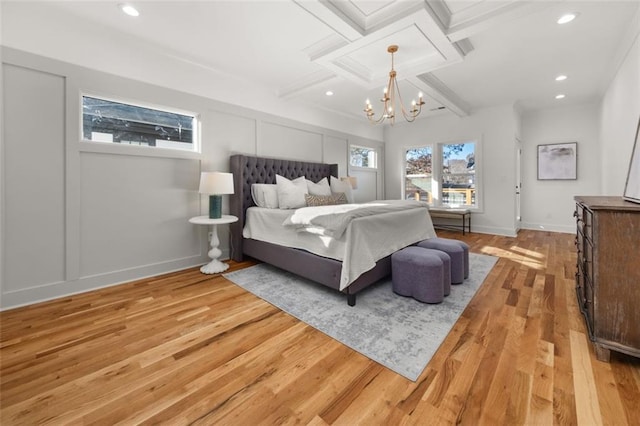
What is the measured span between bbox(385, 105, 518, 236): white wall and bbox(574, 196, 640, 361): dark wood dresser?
168 inches

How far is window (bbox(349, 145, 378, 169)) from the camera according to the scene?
6.18m

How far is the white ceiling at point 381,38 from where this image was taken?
91.7 inches

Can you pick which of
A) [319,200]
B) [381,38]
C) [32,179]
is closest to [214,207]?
[319,200]

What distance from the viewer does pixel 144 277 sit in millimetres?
3029

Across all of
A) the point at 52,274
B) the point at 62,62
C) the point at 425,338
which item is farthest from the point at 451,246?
the point at 62,62

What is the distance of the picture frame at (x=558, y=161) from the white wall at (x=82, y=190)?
6622 millimetres

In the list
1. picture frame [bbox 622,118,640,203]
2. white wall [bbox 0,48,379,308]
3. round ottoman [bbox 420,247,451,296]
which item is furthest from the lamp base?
picture frame [bbox 622,118,640,203]

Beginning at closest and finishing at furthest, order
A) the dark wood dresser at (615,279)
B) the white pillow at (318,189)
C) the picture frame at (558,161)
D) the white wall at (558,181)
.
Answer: the dark wood dresser at (615,279), the white pillow at (318,189), the white wall at (558,181), the picture frame at (558,161)

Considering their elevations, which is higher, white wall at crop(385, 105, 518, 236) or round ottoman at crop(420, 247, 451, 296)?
white wall at crop(385, 105, 518, 236)

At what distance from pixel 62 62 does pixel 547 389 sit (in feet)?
14.7

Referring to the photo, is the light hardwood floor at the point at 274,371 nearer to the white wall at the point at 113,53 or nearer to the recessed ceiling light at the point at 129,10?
the white wall at the point at 113,53

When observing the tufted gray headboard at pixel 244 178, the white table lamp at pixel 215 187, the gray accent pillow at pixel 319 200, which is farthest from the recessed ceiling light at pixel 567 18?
the white table lamp at pixel 215 187

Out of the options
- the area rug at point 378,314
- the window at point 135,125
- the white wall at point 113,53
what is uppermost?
the white wall at point 113,53

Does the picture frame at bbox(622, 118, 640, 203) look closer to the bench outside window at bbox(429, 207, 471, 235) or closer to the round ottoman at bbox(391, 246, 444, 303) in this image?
the round ottoman at bbox(391, 246, 444, 303)
